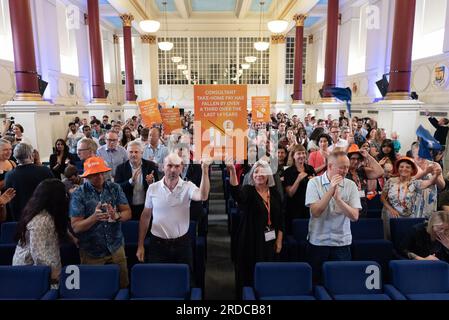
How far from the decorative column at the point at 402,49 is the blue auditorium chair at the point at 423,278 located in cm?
Answer: 746

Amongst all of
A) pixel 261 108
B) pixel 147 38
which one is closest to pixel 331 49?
pixel 261 108

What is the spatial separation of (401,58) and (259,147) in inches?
239

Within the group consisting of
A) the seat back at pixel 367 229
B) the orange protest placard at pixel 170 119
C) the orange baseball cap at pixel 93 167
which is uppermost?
the orange protest placard at pixel 170 119

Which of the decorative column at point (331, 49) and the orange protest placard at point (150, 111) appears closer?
the orange protest placard at point (150, 111)

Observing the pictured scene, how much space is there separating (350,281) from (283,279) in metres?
0.60

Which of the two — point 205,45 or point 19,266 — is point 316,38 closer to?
point 205,45

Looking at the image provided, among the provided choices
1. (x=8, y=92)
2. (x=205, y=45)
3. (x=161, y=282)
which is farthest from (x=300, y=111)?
(x=161, y=282)

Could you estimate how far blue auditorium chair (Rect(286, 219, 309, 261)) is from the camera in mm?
3932

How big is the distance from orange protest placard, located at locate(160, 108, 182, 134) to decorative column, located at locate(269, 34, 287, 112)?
50.7ft

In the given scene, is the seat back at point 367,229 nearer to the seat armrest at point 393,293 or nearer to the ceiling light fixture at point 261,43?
the seat armrest at point 393,293

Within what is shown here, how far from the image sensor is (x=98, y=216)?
281cm

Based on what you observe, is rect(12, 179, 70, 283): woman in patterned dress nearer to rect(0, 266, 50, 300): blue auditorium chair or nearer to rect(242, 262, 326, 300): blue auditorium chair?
rect(0, 266, 50, 300): blue auditorium chair

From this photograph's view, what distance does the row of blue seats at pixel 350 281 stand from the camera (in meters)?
2.94

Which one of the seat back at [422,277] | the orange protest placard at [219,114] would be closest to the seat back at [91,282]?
the orange protest placard at [219,114]
